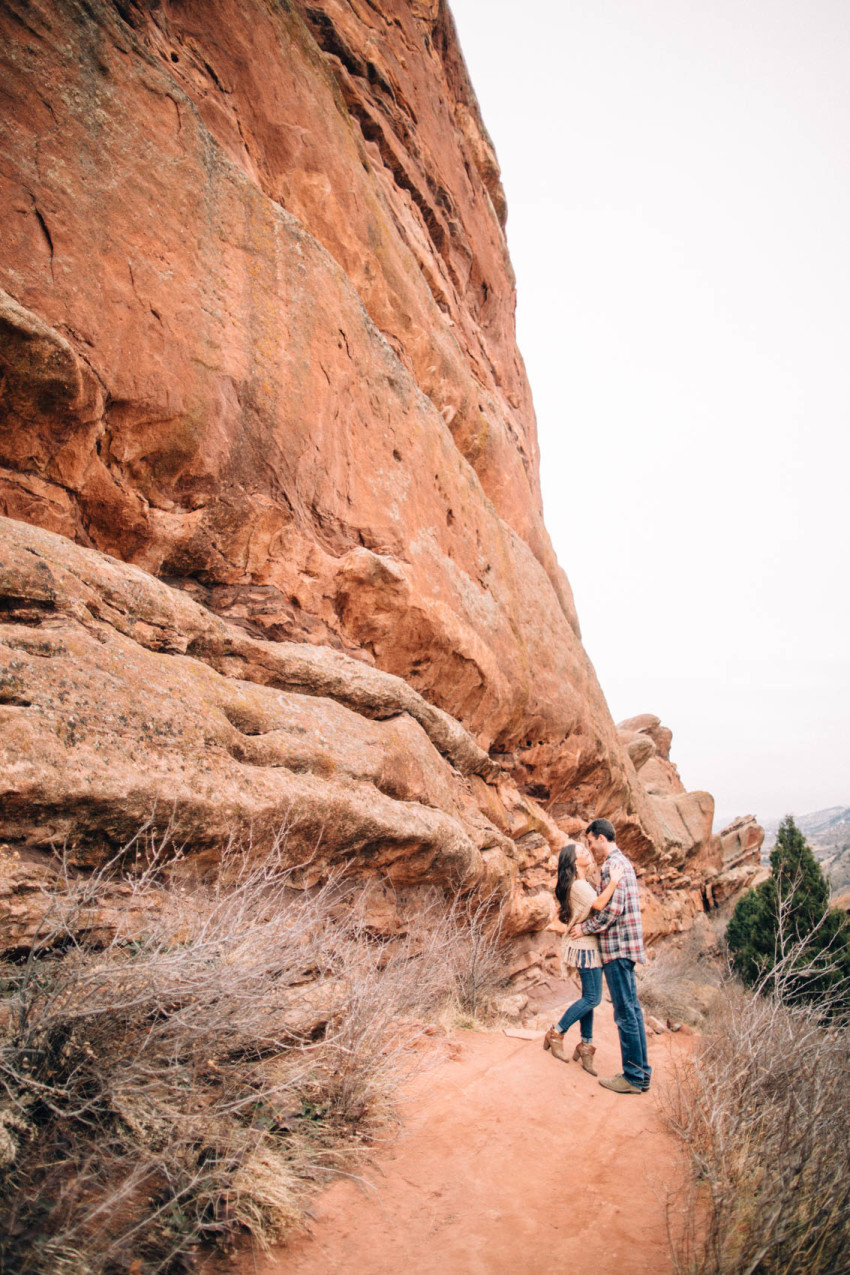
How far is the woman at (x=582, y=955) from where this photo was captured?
421 centimetres

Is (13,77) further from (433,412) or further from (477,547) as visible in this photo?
(477,547)

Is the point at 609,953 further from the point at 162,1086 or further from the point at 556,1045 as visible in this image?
the point at 162,1086

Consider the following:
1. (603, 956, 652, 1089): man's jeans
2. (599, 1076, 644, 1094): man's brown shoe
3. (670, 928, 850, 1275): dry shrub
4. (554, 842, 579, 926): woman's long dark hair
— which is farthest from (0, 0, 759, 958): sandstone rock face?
(670, 928, 850, 1275): dry shrub

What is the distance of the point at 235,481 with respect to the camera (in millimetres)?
5531

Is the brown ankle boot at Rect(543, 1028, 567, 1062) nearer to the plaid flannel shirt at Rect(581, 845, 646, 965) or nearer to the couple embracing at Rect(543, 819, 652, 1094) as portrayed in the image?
the couple embracing at Rect(543, 819, 652, 1094)

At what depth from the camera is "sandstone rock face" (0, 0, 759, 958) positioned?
3.47 meters

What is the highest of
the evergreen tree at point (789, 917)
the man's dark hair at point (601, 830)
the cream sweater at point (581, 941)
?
the man's dark hair at point (601, 830)

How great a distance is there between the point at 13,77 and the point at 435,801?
6.98 metres

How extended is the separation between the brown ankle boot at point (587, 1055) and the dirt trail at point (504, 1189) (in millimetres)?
199

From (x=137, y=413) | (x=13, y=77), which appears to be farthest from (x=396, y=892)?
(x=13, y=77)

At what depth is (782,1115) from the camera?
2.90 metres

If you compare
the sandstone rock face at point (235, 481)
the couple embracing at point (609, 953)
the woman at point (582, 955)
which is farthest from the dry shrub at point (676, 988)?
the couple embracing at point (609, 953)

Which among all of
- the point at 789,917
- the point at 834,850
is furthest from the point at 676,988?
the point at 834,850

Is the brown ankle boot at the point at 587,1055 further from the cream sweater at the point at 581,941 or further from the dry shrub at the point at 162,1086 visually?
the dry shrub at the point at 162,1086
